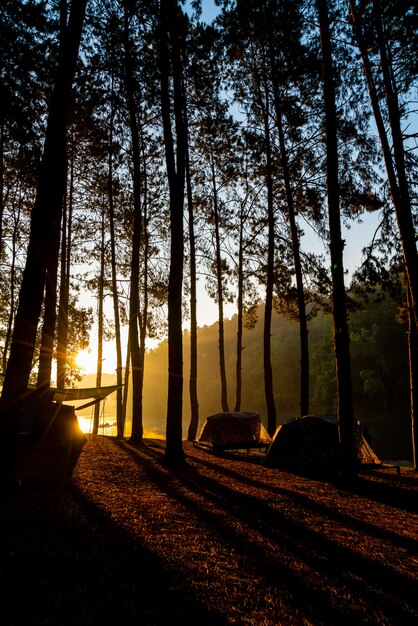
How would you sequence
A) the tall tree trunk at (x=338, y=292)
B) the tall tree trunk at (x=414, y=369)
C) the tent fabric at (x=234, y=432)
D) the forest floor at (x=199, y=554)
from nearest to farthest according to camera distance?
the forest floor at (x=199, y=554), the tall tree trunk at (x=338, y=292), the tall tree trunk at (x=414, y=369), the tent fabric at (x=234, y=432)

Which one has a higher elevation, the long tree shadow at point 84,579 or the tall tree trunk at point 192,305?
the tall tree trunk at point 192,305

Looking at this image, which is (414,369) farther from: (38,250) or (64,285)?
(64,285)

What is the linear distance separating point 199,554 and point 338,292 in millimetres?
5412

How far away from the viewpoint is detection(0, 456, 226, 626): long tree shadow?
2.17 m

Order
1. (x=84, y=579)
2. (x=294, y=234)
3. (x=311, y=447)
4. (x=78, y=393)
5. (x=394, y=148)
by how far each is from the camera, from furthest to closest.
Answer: (x=294, y=234) < (x=78, y=393) < (x=394, y=148) < (x=311, y=447) < (x=84, y=579)

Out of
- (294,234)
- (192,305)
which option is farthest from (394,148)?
(192,305)

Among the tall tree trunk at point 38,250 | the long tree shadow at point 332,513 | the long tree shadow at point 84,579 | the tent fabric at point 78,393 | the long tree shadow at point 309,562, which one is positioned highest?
the tall tree trunk at point 38,250

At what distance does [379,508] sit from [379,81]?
411 inches

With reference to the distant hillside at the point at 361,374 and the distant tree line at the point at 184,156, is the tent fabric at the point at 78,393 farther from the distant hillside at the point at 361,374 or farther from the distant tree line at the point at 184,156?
the distant hillside at the point at 361,374

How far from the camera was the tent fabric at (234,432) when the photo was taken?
489 inches

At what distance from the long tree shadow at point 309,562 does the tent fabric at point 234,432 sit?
24.2 ft

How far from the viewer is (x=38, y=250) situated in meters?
5.55

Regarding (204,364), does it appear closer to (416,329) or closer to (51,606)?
(416,329)

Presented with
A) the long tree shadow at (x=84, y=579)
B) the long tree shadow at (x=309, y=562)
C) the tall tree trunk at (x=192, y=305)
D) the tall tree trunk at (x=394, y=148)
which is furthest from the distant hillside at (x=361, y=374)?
the long tree shadow at (x=84, y=579)
